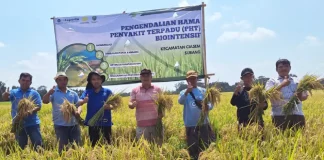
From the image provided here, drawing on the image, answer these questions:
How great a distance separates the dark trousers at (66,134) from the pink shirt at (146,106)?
101cm

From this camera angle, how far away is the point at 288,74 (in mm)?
4773

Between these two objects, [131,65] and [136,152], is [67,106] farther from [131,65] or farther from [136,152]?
[131,65]

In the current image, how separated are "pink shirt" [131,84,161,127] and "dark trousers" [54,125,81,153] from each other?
101cm

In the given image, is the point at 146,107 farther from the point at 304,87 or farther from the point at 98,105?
the point at 304,87

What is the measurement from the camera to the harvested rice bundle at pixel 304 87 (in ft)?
14.7

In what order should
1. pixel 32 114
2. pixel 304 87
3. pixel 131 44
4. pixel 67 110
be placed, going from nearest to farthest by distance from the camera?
1. pixel 304 87
2. pixel 67 110
3. pixel 32 114
4. pixel 131 44

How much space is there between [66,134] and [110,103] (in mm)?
847

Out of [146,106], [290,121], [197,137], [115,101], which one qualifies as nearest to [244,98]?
[290,121]

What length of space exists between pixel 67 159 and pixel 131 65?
446 cm

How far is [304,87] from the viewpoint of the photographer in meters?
4.51

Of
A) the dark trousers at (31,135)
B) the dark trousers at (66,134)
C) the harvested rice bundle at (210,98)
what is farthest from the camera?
the dark trousers at (31,135)

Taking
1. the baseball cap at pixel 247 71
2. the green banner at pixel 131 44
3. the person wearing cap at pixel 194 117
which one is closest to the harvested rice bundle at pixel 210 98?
the person wearing cap at pixel 194 117

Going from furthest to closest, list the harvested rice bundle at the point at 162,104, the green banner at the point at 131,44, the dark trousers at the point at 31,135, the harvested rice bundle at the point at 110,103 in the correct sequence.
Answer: the green banner at the point at 131,44, the dark trousers at the point at 31,135, the harvested rice bundle at the point at 110,103, the harvested rice bundle at the point at 162,104

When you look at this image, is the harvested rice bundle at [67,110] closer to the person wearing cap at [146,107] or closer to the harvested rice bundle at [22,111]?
the harvested rice bundle at [22,111]
